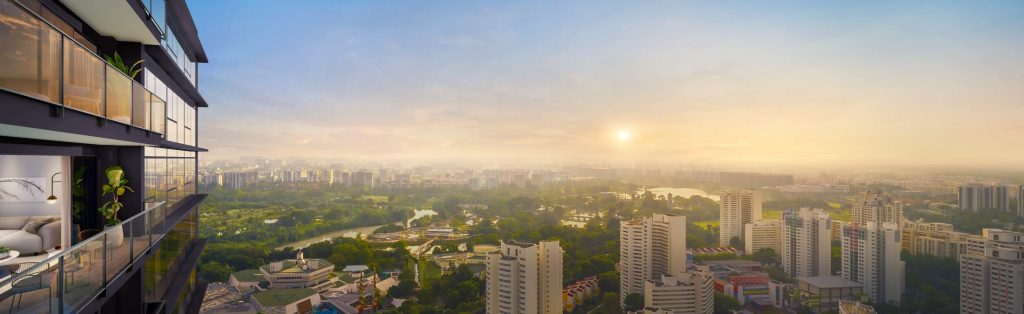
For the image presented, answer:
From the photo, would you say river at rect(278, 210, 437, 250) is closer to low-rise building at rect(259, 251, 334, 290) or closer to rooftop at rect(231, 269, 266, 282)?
low-rise building at rect(259, 251, 334, 290)

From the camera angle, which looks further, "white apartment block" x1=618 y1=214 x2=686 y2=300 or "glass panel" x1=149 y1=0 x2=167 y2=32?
"white apartment block" x1=618 y1=214 x2=686 y2=300

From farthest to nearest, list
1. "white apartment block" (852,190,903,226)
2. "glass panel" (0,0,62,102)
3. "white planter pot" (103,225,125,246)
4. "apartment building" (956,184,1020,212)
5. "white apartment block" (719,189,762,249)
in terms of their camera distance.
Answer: "white apartment block" (719,189,762,249), "white apartment block" (852,190,903,226), "apartment building" (956,184,1020,212), "white planter pot" (103,225,125,246), "glass panel" (0,0,62,102)

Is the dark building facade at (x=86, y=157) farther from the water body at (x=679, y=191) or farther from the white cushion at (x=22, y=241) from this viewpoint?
the water body at (x=679, y=191)

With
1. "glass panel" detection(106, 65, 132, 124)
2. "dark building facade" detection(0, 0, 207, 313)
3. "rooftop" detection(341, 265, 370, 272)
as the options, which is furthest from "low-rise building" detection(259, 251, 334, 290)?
"glass panel" detection(106, 65, 132, 124)

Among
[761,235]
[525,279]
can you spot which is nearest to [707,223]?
[761,235]

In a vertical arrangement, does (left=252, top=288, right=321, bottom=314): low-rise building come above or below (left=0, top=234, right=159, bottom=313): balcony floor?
below

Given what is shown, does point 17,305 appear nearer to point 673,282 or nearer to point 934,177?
point 673,282

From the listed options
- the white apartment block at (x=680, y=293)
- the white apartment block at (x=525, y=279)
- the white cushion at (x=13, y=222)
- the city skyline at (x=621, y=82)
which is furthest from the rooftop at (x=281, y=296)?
the white apartment block at (x=680, y=293)
